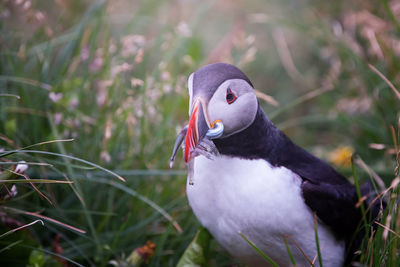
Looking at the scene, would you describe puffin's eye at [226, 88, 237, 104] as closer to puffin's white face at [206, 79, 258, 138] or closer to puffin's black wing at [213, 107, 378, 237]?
puffin's white face at [206, 79, 258, 138]

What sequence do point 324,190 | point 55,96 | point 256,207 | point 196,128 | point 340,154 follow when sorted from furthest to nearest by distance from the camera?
point 340,154
point 55,96
point 324,190
point 256,207
point 196,128

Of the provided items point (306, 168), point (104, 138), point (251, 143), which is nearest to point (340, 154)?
point (306, 168)

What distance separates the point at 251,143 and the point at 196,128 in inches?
12.6

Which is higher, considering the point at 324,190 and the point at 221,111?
the point at 221,111

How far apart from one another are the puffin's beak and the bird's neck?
201mm

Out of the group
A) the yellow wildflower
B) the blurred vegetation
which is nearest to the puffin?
the blurred vegetation

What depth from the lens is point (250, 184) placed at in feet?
5.49

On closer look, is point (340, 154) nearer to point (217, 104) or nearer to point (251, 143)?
point (251, 143)

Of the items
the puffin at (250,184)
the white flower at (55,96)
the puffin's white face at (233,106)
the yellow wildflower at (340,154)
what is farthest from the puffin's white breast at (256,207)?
the yellow wildflower at (340,154)

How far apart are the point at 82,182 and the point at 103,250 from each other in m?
0.36

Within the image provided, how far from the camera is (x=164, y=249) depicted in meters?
2.28

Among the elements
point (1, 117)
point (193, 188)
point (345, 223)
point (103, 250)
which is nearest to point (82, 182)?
point (103, 250)

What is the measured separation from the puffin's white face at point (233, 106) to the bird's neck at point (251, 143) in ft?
0.15

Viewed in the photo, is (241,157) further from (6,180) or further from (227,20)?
(227,20)
